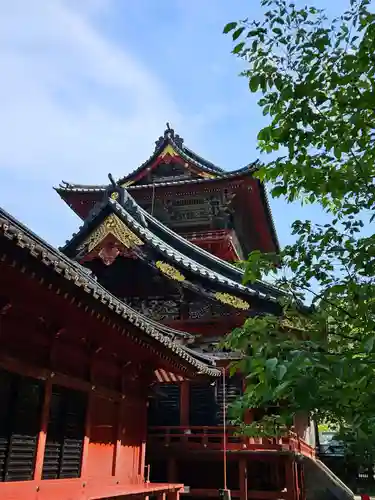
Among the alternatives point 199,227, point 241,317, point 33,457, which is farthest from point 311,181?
point 199,227

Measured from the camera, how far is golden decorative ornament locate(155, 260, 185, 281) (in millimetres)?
15266

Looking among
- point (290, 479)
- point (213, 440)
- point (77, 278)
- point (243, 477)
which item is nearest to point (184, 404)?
point (213, 440)

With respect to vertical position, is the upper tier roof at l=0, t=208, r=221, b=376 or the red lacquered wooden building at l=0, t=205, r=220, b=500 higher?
the upper tier roof at l=0, t=208, r=221, b=376

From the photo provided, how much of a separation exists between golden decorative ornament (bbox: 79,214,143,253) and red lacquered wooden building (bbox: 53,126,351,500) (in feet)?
0.11

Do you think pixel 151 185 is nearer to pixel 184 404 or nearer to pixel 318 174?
pixel 184 404

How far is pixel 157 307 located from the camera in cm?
1557

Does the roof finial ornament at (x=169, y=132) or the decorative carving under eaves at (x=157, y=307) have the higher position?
the roof finial ornament at (x=169, y=132)

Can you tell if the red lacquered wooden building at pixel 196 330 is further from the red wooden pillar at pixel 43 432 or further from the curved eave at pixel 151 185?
the red wooden pillar at pixel 43 432

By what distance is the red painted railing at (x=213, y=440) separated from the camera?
500 inches

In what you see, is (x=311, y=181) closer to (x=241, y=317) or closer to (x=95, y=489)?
(x=95, y=489)

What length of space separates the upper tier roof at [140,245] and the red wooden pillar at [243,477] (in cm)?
451

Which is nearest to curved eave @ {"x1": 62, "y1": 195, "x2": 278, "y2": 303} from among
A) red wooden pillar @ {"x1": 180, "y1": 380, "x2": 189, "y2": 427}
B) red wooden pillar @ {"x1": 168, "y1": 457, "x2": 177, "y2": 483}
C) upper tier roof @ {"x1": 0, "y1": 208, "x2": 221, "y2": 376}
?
red wooden pillar @ {"x1": 180, "y1": 380, "x2": 189, "y2": 427}

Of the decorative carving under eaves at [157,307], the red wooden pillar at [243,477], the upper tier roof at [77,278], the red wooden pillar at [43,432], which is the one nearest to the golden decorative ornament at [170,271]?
the decorative carving under eaves at [157,307]

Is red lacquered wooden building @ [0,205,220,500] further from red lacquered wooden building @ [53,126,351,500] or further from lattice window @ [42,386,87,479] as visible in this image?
red lacquered wooden building @ [53,126,351,500]
